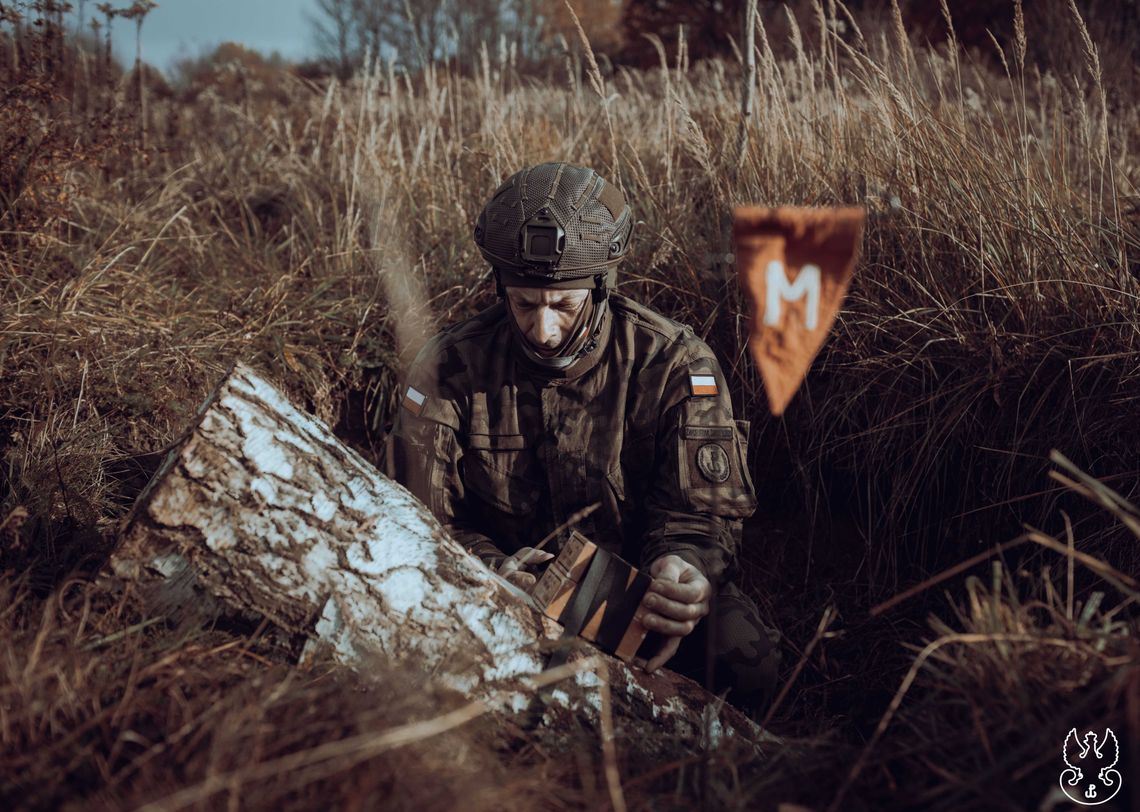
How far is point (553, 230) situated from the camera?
232cm

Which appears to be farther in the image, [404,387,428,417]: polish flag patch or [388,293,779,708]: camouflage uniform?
[404,387,428,417]: polish flag patch

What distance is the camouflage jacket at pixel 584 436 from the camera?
2545 mm

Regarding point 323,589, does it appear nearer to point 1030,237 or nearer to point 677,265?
point 677,265

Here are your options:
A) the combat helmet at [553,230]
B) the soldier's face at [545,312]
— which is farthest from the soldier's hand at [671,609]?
the combat helmet at [553,230]

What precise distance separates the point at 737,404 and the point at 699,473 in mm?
863

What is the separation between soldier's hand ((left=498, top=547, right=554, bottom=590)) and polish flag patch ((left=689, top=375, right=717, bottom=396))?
2.28ft

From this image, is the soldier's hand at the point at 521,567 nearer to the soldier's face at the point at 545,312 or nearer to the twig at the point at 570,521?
the twig at the point at 570,521

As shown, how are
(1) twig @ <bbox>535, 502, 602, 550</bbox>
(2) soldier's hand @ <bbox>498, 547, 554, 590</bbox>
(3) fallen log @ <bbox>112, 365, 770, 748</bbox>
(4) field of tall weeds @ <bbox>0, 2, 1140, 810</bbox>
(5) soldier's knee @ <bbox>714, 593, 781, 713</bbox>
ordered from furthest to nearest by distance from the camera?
(5) soldier's knee @ <bbox>714, 593, 781, 713</bbox> → (2) soldier's hand @ <bbox>498, 547, 554, 590</bbox> → (1) twig @ <bbox>535, 502, 602, 550</bbox> → (3) fallen log @ <bbox>112, 365, 770, 748</bbox> → (4) field of tall weeds @ <bbox>0, 2, 1140, 810</bbox>

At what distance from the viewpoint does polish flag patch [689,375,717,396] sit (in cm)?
256

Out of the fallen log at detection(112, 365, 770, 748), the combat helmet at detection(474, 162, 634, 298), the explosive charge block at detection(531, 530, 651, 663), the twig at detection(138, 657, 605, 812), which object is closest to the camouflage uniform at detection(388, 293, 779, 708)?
the combat helmet at detection(474, 162, 634, 298)

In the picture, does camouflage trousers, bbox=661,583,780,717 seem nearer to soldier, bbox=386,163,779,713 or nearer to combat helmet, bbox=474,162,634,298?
soldier, bbox=386,163,779,713

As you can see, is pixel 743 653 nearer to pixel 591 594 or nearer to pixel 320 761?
pixel 591 594

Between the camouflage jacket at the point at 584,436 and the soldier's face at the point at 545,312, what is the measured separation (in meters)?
0.14

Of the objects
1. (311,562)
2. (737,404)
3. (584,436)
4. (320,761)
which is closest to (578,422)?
(584,436)
